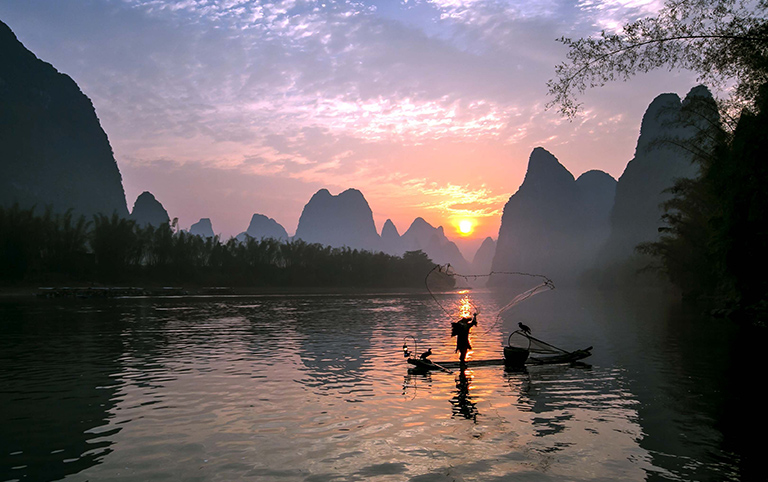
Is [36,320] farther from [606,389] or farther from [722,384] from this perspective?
[722,384]

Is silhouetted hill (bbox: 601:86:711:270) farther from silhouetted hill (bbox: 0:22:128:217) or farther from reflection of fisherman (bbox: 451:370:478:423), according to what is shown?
silhouetted hill (bbox: 0:22:128:217)

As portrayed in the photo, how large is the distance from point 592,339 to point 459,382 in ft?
52.6

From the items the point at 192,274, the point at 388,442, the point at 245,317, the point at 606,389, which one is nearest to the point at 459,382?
the point at 606,389

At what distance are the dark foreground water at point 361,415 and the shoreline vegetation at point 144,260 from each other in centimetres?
5181

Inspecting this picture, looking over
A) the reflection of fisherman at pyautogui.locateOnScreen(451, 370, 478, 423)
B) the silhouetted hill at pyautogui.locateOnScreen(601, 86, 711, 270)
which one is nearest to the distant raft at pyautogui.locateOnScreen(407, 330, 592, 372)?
the reflection of fisherman at pyautogui.locateOnScreen(451, 370, 478, 423)

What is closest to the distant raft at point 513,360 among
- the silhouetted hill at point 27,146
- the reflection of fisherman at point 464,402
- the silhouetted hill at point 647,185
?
the reflection of fisherman at point 464,402

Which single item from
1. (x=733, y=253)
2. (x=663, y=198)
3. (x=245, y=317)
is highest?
(x=663, y=198)

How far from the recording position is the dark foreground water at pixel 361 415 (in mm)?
8578

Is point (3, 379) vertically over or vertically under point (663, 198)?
under

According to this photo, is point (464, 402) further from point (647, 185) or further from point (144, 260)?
point (647, 185)

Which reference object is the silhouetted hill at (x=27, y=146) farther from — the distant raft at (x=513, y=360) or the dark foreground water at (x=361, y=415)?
the distant raft at (x=513, y=360)

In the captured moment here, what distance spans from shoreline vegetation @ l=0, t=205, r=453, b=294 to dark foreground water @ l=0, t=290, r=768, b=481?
51814 mm

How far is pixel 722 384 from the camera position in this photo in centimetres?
1582

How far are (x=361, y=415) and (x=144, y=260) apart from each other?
88.5 metres
